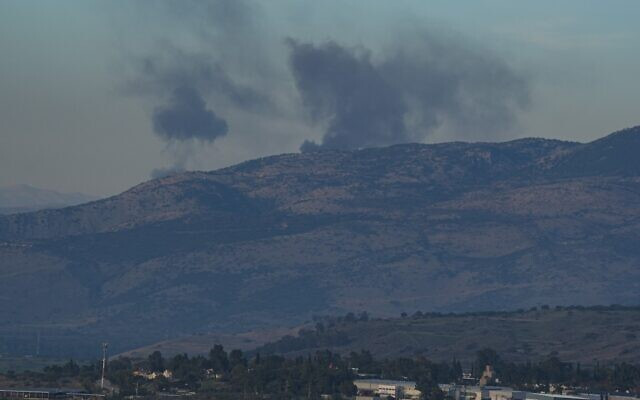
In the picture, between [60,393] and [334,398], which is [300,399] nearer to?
[334,398]

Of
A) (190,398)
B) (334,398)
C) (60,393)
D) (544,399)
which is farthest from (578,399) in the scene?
(60,393)

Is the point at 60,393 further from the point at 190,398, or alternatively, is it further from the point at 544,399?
the point at 544,399

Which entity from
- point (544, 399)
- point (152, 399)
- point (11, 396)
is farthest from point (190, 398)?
point (544, 399)

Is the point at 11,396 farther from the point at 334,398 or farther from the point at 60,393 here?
the point at 334,398

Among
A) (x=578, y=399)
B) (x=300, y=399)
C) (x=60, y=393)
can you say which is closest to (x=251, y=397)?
(x=300, y=399)

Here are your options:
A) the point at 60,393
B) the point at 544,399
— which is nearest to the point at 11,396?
the point at 60,393
